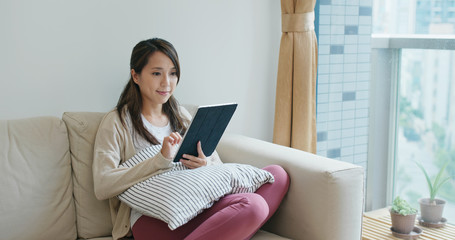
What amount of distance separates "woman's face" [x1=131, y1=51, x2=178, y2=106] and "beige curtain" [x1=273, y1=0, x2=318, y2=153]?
2.79ft

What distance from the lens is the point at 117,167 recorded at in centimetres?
194

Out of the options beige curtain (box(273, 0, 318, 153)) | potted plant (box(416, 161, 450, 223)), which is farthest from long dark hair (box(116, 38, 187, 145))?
potted plant (box(416, 161, 450, 223))

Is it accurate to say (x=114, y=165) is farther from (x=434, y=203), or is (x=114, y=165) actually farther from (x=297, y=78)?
(x=434, y=203)

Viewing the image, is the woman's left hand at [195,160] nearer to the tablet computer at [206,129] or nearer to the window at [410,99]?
the tablet computer at [206,129]

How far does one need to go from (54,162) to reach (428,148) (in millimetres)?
1823

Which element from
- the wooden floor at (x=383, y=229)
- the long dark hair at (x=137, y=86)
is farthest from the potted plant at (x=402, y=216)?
the long dark hair at (x=137, y=86)

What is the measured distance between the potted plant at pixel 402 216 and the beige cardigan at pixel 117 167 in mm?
1307

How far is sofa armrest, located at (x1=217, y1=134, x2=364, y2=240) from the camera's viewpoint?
Answer: 1913 mm

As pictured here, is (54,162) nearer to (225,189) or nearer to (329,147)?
(225,189)

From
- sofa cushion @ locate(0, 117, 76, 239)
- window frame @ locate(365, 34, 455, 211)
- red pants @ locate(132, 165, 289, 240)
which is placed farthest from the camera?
window frame @ locate(365, 34, 455, 211)

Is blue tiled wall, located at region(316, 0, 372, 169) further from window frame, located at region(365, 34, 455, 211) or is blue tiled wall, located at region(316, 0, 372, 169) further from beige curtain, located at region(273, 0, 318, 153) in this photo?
beige curtain, located at region(273, 0, 318, 153)

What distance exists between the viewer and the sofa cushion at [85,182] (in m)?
2.01

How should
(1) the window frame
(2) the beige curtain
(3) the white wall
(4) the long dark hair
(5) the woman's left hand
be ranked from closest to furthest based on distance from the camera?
1. (5) the woman's left hand
2. (4) the long dark hair
3. (3) the white wall
4. (2) the beige curtain
5. (1) the window frame

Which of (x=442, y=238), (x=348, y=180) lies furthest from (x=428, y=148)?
(x=348, y=180)
